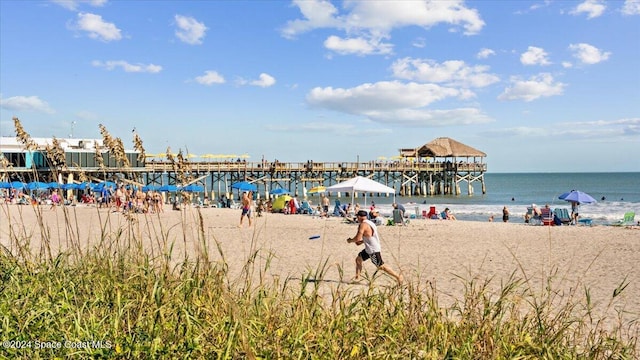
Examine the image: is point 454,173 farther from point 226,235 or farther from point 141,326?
point 141,326

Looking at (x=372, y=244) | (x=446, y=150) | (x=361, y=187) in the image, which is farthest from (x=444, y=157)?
(x=372, y=244)

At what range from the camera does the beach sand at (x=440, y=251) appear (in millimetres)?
6695

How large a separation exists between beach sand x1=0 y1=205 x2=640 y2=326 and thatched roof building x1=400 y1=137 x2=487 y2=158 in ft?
105

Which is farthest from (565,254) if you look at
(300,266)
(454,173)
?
(454,173)

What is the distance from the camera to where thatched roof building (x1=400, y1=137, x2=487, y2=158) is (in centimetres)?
4953

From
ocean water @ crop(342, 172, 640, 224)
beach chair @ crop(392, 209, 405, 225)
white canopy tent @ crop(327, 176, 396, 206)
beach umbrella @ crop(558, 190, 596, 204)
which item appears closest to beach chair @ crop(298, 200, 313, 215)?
ocean water @ crop(342, 172, 640, 224)

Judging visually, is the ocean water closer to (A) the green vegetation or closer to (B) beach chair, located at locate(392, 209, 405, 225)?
(B) beach chair, located at locate(392, 209, 405, 225)

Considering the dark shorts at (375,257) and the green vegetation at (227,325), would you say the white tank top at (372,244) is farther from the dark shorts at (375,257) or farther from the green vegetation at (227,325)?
the green vegetation at (227,325)

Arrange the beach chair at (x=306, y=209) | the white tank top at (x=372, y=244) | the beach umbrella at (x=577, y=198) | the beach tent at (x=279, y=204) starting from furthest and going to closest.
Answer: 1. the beach tent at (x=279, y=204)
2. the beach chair at (x=306, y=209)
3. the beach umbrella at (x=577, y=198)
4. the white tank top at (x=372, y=244)

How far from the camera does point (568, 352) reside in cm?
310

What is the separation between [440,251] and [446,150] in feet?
131

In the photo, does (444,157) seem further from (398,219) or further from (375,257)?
(375,257)

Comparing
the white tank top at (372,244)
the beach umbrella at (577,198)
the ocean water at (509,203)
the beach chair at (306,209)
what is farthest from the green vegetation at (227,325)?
the beach chair at (306,209)

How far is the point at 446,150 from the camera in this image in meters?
49.8
